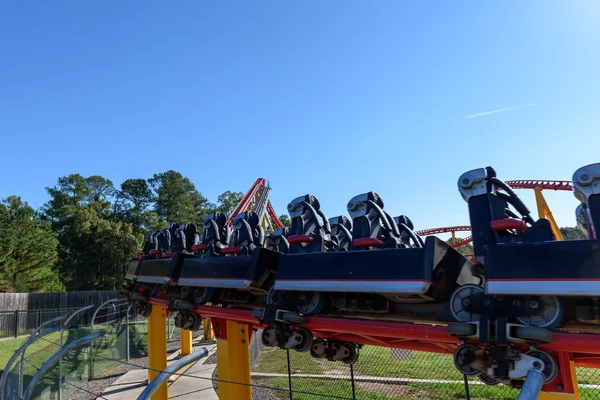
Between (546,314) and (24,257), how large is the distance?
103 feet

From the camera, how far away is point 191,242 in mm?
6312

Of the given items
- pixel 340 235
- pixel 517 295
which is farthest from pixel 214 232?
pixel 517 295

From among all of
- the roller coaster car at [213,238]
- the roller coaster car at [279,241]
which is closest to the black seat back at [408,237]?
the roller coaster car at [279,241]

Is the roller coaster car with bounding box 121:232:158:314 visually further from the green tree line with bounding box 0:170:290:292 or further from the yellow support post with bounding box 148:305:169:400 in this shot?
the green tree line with bounding box 0:170:290:292

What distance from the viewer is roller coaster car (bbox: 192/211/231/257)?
4945 millimetres

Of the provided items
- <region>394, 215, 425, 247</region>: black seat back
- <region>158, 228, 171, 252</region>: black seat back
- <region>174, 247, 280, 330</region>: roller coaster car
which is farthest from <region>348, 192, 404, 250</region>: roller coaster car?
<region>158, 228, 171, 252</region>: black seat back

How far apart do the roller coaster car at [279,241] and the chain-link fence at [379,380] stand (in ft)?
5.25

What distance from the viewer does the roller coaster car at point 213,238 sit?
4.95 meters

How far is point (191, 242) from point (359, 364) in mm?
4817

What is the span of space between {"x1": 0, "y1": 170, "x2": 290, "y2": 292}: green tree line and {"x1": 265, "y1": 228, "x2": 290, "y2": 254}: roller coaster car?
25.9 m

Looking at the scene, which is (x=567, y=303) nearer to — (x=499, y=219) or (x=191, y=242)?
(x=499, y=219)

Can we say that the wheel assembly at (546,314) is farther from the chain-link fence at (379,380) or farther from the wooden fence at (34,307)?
the wooden fence at (34,307)

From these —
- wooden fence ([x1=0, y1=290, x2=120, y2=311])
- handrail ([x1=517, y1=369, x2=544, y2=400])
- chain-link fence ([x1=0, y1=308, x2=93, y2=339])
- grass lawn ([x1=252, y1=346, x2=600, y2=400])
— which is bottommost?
grass lawn ([x1=252, y1=346, x2=600, y2=400])

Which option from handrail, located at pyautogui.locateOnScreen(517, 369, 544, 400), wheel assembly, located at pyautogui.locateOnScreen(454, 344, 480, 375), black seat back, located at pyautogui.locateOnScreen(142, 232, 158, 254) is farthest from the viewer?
black seat back, located at pyautogui.locateOnScreen(142, 232, 158, 254)
